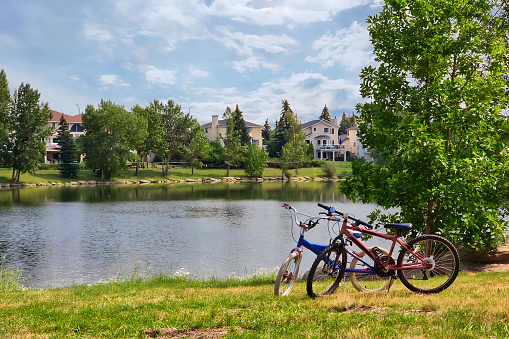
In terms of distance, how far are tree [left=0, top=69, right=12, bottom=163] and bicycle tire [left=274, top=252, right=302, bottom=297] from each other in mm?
72705

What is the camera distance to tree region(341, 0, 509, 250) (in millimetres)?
13109

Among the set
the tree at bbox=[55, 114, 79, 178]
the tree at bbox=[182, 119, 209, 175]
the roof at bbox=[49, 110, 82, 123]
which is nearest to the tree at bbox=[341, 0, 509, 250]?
the tree at bbox=[55, 114, 79, 178]

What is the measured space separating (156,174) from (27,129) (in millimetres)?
26477

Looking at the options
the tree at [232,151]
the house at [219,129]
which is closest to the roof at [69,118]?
the house at [219,129]

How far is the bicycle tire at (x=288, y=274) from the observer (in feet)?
28.8

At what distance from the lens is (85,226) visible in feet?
110

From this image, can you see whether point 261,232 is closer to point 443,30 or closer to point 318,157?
point 443,30

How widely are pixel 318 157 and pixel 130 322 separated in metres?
124

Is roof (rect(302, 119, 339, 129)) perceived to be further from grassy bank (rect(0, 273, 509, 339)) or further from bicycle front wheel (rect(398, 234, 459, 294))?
grassy bank (rect(0, 273, 509, 339))

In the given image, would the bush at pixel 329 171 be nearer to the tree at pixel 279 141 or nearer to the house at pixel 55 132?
the tree at pixel 279 141

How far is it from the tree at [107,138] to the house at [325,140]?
58194 mm

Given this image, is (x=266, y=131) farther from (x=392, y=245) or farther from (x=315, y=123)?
(x=392, y=245)

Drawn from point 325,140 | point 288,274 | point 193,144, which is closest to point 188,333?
point 288,274

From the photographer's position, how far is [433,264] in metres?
8.42
